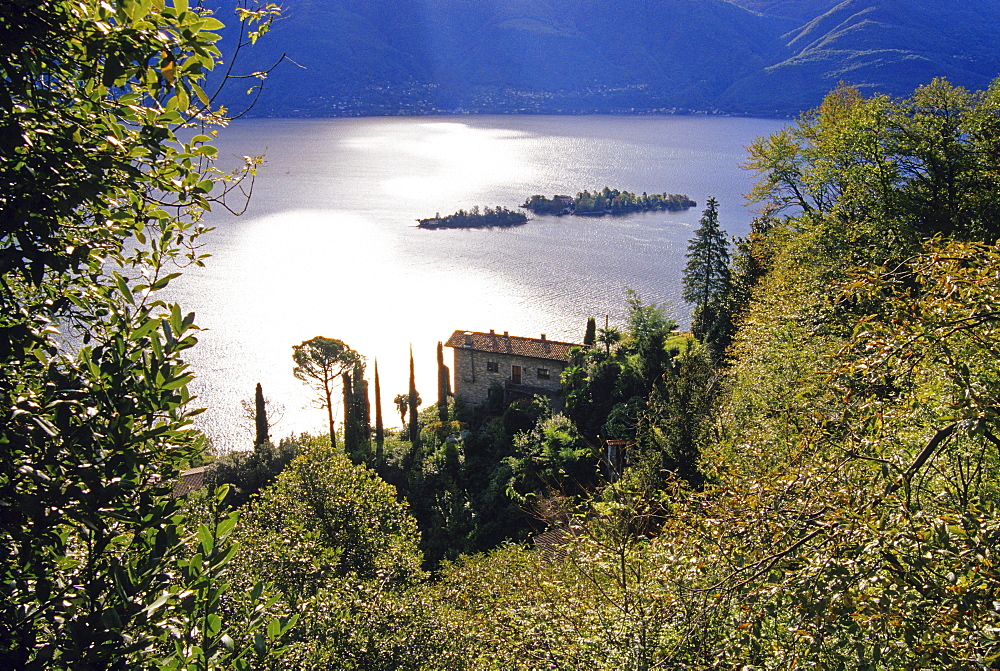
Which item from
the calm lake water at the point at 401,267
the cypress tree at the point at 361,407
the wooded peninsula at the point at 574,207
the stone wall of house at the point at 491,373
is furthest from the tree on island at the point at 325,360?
the wooded peninsula at the point at 574,207

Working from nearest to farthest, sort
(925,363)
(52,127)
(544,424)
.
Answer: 1. (52,127)
2. (925,363)
3. (544,424)

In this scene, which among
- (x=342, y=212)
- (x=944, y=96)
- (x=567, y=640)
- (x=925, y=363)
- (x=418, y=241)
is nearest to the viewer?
(x=925, y=363)

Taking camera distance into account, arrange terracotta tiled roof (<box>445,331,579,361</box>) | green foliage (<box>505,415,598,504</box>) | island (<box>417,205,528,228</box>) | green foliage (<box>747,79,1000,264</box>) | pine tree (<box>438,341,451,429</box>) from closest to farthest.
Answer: green foliage (<box>747,79,1000,264</box>), green foliage (<box>505,415,598,504</box>), terracotta tiled roof (<box>445,331,579,361</box>), pine tree (<box>438,341,451,429</box>), island (<box>417,205,528,228</box>)

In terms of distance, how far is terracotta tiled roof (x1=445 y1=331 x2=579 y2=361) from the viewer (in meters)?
41.0

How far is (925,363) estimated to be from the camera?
5.45m

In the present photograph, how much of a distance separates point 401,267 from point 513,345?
132ft

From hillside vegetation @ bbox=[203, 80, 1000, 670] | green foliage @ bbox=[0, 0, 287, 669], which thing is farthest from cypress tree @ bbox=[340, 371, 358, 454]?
green foliage @ bbox=[0, 0, 287, 669]

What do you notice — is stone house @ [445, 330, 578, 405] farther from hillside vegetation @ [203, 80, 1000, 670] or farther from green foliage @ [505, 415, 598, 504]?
green foliage @ [505, 415, 598, 504]

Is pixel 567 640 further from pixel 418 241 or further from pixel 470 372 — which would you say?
pixel 418 241

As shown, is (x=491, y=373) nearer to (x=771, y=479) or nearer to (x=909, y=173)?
(x=909, y=173)

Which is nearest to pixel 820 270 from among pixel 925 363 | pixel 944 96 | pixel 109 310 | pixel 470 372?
pixel 944 96

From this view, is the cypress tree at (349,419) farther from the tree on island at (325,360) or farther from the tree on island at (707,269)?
the tree on island at (707,269)

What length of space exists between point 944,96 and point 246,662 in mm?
24895

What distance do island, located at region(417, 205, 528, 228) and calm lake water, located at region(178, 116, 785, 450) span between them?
254 cm
